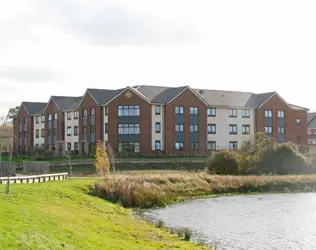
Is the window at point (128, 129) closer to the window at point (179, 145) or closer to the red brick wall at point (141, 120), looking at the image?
the red brick wall at point (141, 120)

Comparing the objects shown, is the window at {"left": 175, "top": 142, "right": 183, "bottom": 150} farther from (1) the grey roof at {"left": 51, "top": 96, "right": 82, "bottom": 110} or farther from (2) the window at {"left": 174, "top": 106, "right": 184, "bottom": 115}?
(1) the grey roof at {"left": 51, "top": 96, "right": 82, "bottom": 110}

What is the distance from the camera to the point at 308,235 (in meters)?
23.7

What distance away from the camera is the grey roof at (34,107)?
9743 centimetres

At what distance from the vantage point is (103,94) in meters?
79.3

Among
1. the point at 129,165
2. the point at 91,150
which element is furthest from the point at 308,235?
the point at 91,150

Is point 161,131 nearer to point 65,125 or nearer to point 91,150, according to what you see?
point 91,150

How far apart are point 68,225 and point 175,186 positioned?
74.5 feet

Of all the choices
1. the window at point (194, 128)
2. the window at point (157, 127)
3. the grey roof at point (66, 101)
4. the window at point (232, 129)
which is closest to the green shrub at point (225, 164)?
the window at point (157, 127)

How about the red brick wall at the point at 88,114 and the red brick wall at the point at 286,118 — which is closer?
the red brick wall at the point at 88,114

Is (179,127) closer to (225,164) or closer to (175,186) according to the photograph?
(225,164)

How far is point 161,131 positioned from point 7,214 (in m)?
58.4

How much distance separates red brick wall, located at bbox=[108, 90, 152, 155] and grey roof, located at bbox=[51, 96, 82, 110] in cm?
1268

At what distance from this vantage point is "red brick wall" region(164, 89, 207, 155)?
3017 inches

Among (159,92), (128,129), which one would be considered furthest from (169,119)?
(128,129)
